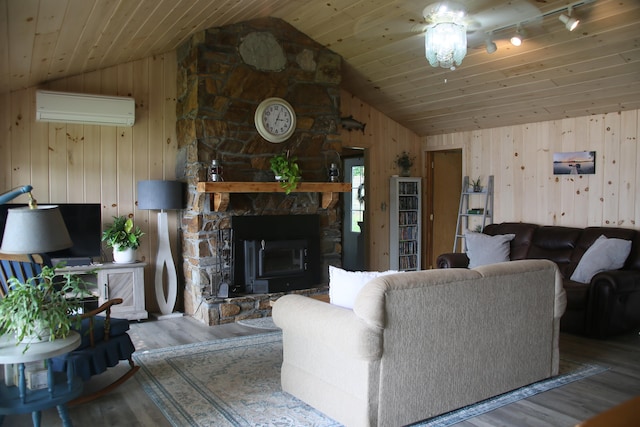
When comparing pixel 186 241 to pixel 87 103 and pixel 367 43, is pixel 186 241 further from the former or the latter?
pixel 367 43

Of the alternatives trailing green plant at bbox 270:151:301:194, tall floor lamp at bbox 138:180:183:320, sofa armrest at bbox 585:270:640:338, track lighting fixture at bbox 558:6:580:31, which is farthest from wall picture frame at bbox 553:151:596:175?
tall floor lamp at bbox 138:180:183:320

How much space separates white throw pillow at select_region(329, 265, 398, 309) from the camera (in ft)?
9.86

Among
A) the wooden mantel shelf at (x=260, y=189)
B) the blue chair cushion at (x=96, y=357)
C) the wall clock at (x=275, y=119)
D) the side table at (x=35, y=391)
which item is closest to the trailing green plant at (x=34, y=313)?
the side table at (x=35, y=391)

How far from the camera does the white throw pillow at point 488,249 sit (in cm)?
593

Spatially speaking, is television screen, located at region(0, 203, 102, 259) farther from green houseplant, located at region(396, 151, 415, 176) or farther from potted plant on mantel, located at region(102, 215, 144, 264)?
green houseplant, located at region(396, 151, 415, 176)

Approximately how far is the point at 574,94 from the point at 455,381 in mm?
3774

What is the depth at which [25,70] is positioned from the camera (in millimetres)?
4531

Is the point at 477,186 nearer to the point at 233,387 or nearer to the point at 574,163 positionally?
the point at 574,163

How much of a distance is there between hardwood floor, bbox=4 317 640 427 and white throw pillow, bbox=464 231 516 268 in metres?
1.52

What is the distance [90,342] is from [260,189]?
97.9 inches

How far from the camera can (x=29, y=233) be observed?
2607 millimetres

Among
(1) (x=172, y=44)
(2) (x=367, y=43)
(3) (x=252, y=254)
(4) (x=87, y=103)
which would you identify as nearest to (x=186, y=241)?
(3) (x=252, y=254)

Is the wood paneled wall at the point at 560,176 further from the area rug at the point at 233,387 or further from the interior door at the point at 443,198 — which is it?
the area rug at the point at 233,387

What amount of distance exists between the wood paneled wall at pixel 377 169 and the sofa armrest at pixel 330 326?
4.22m
